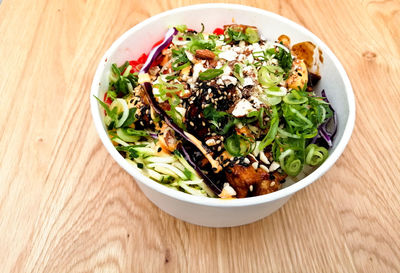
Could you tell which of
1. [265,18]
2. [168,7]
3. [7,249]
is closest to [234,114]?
[265,18]

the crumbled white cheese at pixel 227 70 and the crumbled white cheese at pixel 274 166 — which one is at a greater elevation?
the crumbled white cheese at pixel 227 70

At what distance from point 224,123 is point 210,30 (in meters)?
0.69

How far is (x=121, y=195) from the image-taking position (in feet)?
5.04

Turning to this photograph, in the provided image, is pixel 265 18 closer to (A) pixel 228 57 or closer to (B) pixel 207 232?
(A) pixel 228 57

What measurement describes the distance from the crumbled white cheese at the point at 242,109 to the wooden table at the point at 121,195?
0.52 meters

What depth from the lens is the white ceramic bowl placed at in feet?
3.65

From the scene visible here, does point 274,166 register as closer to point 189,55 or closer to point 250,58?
point 250,58

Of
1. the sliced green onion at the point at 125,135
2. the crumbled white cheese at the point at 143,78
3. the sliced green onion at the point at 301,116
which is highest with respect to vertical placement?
the crumbled white cheese at the point at 143,78

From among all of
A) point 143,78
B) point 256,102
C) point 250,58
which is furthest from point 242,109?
point 143,78

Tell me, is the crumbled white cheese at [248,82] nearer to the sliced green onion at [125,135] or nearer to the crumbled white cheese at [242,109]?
the crumbled white cheese at [242,109]

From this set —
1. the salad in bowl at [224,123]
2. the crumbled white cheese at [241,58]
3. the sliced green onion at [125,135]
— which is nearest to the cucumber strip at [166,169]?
the salad in bowl at [224,123]

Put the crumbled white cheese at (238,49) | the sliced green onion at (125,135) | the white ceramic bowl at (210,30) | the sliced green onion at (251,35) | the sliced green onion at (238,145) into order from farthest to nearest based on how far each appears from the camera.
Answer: the sliced green onion at (251,35) → the crumbled white cheese at (238,49) → the sliced green onion at (125,135) → the sliced green onion at (238,145) → the white ceramic bowl at (210,30)

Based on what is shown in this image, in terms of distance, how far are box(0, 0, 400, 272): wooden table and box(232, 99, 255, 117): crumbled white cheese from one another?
1.72 feet

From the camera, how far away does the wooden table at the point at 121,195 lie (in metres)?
1.38
